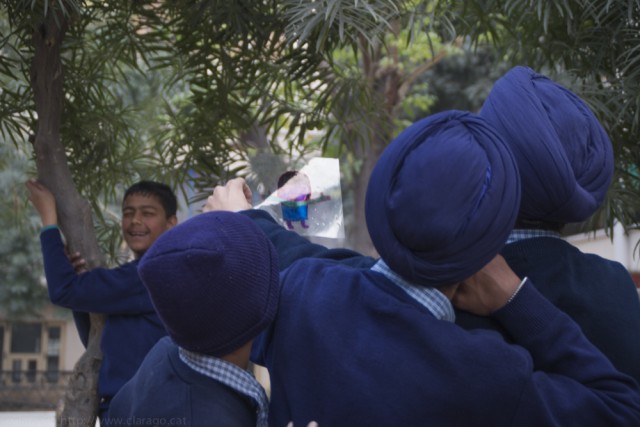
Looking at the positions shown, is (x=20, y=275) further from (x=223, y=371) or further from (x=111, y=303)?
(x=223, y=371)

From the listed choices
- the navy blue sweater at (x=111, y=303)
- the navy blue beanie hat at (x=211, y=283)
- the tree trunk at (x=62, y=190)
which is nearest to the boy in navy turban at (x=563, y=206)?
the navy blue beanie hat at (x=211, y=283)

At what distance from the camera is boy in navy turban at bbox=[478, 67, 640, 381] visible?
1.76 metres

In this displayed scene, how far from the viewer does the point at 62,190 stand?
3.69m

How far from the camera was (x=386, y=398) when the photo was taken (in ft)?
5.32

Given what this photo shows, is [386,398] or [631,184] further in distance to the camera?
[631,184]

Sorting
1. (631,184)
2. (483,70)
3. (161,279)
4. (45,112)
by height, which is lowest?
(483,70)

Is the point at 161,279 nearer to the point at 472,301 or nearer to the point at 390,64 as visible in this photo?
the point at 472,301

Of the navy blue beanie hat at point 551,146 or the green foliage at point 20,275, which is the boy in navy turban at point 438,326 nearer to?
the navy blue beanie hat at point 551,146

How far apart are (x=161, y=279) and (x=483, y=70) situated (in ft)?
45.1

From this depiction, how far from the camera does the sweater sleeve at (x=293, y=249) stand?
192 cm

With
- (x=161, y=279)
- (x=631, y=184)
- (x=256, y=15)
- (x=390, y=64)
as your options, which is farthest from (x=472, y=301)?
(x=390, y=64)

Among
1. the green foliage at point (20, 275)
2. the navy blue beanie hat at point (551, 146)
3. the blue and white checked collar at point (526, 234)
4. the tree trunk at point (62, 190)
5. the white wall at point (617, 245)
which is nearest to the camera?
the navy blue beanie hat at point (551, 146)

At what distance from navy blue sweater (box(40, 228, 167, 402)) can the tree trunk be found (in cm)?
7

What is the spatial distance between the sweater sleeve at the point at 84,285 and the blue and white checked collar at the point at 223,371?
1956 millimetres
